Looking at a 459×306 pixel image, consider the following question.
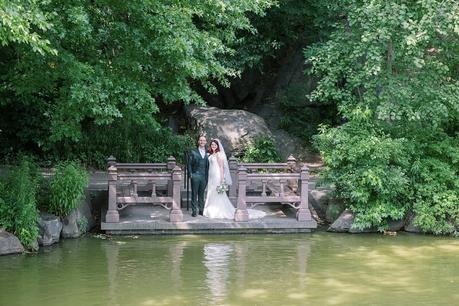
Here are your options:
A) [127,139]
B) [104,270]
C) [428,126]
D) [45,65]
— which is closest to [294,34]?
[127,139]

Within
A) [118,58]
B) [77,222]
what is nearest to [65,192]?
[77,222]

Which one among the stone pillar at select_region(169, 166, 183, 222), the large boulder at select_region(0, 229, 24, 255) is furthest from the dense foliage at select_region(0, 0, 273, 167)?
the large boulder at select_region(0, 229, 24, 255)

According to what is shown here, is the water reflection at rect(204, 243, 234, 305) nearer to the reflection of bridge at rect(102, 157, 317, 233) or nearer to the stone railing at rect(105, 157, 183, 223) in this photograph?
the reflection of bridge at rect(102, 157, 317, 233)

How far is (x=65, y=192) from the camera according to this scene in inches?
474

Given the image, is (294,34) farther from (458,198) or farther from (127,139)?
(458,198)

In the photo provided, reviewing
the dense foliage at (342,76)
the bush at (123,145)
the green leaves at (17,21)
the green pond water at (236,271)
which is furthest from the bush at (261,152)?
the green leaves at (17,21)

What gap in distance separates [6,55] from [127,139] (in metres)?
6.20

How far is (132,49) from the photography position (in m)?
11.9

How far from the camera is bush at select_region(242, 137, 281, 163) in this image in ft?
62.0

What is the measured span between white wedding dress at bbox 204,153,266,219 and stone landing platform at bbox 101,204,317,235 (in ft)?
0.86

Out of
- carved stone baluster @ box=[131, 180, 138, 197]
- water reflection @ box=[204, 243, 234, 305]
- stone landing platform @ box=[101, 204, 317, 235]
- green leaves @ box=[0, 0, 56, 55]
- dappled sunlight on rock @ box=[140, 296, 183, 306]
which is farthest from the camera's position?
carved stone baluster @ box=[131, 180, 138, 197]

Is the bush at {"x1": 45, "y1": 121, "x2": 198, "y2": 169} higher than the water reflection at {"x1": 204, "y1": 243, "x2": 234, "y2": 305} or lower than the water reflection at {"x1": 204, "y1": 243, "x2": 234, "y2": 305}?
higher

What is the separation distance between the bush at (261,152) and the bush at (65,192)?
736 cm

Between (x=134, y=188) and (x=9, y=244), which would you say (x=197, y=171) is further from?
(x=9, y=244)
